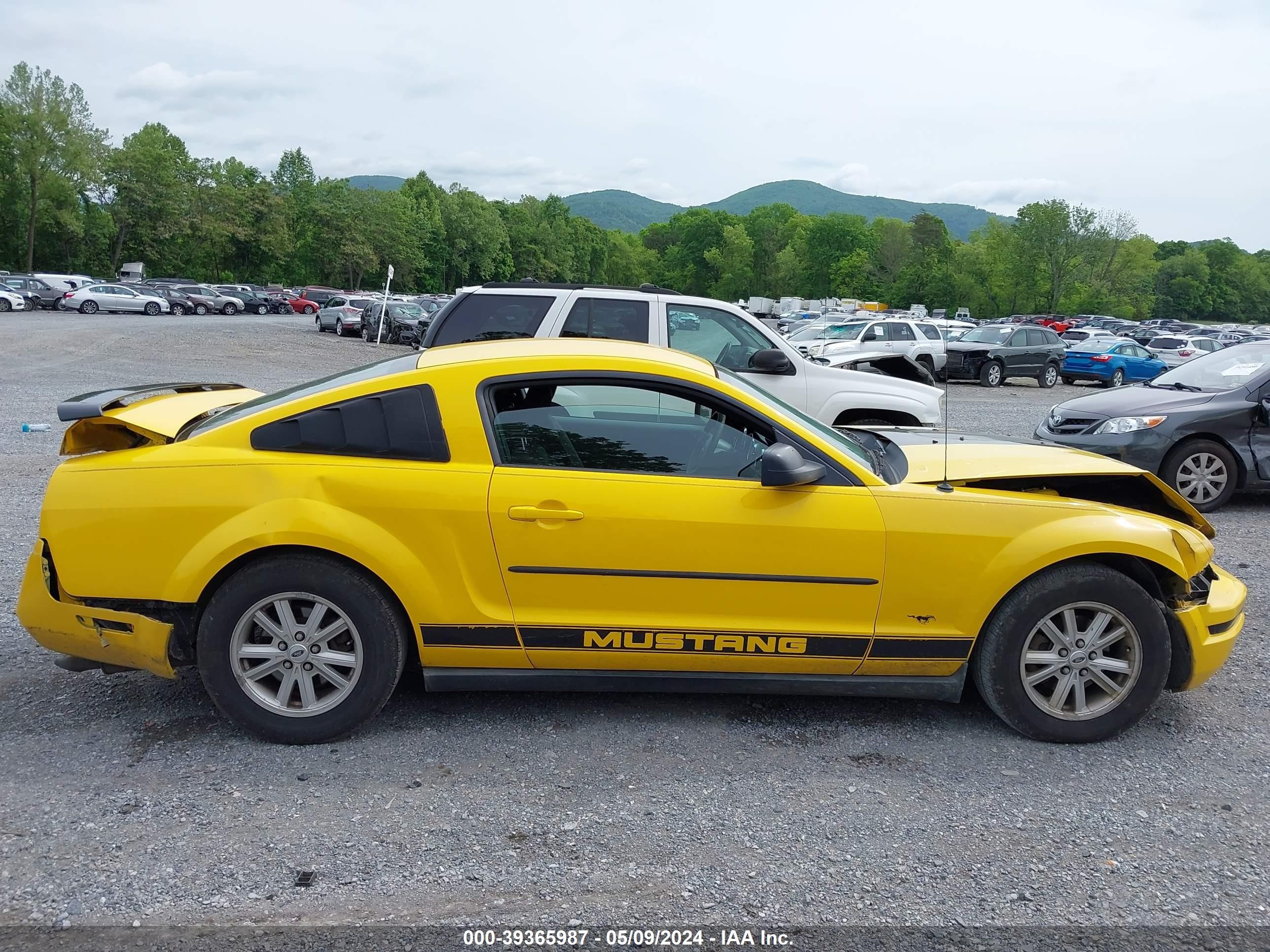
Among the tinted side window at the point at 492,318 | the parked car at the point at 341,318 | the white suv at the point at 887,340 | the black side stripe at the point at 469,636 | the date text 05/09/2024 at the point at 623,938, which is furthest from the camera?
the parked car at the point at 341,318

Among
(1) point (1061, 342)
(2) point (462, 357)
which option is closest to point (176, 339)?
(1) point (1061, 342)

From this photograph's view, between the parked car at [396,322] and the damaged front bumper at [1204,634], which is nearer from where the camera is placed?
the damaged front bumper at [1204,634]

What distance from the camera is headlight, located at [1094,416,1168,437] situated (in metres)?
8.48

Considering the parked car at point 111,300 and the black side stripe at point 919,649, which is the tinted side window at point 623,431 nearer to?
the black side stripe at point 919,649

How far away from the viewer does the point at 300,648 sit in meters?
3.72

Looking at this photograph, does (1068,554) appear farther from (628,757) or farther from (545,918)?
(545,918)

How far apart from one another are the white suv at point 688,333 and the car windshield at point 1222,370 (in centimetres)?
272

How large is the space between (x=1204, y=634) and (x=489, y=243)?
124 metres

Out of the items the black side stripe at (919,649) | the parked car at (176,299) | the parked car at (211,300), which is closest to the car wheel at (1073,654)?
the black side stripe at (919,649)

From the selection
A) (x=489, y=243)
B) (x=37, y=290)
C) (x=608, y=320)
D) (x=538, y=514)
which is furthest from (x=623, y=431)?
(x=489, y=243)

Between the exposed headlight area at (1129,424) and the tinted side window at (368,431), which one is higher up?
the tinted side window at (368,431)

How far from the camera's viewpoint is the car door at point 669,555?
3.73 m

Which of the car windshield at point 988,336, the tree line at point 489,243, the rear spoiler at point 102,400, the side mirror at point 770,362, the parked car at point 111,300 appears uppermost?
the tree line at point 489,243

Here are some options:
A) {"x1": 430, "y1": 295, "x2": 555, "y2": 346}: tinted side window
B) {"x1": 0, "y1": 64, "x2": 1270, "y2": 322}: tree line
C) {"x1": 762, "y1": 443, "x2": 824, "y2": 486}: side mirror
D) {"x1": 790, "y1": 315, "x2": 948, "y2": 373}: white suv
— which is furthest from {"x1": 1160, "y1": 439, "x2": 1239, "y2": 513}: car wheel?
{"x1": 0, "y1": 64, "x2": 1270, "y2": 322}: tree line
